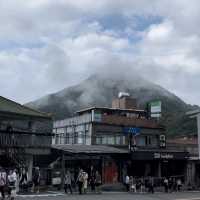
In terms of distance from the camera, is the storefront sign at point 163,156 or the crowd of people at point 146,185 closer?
the crowd of people at point 146,185

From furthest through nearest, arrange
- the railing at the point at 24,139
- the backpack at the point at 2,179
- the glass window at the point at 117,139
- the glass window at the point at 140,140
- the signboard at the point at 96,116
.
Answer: the glass window at the point at 140,140 < the glass window at the point at 117,139 < the signboard at the point at 96,116 < the railing at the point at 24,139 < the backpack at the point at 2,179

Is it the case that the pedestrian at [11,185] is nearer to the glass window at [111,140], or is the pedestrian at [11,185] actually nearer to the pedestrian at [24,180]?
the pedestrian at [24,180]

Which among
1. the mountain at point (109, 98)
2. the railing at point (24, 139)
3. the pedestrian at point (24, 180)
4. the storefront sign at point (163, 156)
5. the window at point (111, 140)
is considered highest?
the mountain at point (109, 98)

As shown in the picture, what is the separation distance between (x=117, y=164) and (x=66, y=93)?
84.4 m

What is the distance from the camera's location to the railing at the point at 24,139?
30177 mm

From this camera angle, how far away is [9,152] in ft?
97.9

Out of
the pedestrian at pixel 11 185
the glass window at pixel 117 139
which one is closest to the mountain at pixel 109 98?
the glass window at pixel 117 139

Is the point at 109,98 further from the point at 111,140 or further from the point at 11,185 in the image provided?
the point at 11,185

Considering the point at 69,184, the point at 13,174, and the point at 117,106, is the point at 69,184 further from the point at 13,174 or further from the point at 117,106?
the point at 117,106

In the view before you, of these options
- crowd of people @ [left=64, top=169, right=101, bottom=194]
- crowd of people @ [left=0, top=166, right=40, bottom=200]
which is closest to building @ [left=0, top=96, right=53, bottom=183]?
crowd of people @ [left=0, top=166, right=40, bottom=200]

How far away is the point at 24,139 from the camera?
104ft

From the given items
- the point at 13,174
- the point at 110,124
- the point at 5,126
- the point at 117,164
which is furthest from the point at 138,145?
the point at 13,174

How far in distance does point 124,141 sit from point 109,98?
7453cm

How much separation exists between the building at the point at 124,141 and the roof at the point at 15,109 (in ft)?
22.4
